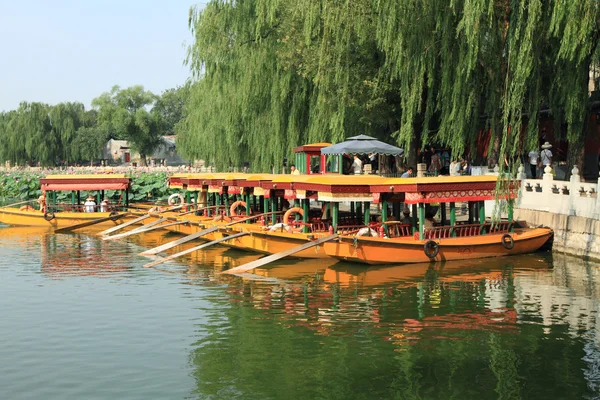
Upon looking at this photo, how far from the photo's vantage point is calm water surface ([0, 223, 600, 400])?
10.5 metres

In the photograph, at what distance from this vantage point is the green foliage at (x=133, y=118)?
291 feet

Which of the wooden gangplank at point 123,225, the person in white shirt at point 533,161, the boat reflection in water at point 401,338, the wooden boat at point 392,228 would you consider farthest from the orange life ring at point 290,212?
the wooden gangplank at point 123,225

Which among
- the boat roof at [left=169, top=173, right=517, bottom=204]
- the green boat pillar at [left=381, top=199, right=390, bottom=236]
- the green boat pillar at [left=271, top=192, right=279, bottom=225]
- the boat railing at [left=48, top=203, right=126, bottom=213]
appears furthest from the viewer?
the boat railing at [left=48, top=203, right=126, bottom=213]

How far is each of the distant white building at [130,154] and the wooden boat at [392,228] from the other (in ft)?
248

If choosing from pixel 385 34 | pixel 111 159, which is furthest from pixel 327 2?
pixel 111 159

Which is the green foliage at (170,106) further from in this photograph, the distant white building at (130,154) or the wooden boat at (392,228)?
the wooden boat at (392,228)

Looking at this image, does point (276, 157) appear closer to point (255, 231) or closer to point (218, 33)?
point (218, 33)

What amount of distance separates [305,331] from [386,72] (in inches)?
560

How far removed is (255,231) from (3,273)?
6.46m

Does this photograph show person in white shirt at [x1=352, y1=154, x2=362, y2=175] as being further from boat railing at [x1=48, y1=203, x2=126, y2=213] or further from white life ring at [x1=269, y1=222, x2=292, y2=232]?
boat railing at [x1=48, y1=203, x2=126, y2=213]

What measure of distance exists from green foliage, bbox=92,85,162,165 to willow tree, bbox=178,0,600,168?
49.9 m

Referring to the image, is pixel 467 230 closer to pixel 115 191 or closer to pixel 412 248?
pixel 412 248

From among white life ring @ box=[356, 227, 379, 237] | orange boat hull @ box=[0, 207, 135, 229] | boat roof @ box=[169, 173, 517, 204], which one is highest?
boat roof @ box=[169, 173, 517, 204]

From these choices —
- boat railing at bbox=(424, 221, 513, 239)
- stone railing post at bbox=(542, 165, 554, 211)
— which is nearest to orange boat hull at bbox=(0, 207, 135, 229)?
boat railing at bbox=(424, 221, 513, 239)
